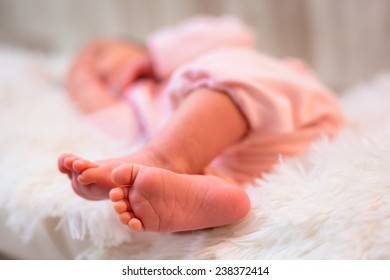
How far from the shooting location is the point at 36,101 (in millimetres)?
1052

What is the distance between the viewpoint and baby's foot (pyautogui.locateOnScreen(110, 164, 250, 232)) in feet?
1.78

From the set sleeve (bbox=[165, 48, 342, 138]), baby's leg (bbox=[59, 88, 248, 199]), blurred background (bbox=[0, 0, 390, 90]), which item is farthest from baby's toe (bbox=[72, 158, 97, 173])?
blurred background (bbox=[0, 0, 390, 90])

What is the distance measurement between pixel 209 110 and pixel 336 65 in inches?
35.2

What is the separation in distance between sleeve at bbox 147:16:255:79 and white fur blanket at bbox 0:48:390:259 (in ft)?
0.80

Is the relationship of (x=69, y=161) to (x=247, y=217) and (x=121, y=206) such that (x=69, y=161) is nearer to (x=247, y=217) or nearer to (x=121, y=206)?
(x=121, y=206)

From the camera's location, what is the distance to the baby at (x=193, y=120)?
564 mm

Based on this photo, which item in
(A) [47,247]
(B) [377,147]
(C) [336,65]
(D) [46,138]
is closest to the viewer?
(B) [377,147]

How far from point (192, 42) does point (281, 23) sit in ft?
1.85

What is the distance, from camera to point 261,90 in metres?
0.73

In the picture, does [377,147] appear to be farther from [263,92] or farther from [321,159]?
[263,92]

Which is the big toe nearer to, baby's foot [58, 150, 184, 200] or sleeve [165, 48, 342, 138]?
baby's foot [58, 150, 184, 200]

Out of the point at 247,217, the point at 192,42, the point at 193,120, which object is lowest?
the point at 247,217

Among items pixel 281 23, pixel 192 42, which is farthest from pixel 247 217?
pixel 281 23

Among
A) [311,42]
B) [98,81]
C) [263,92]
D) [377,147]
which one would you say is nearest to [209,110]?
[263,92]
